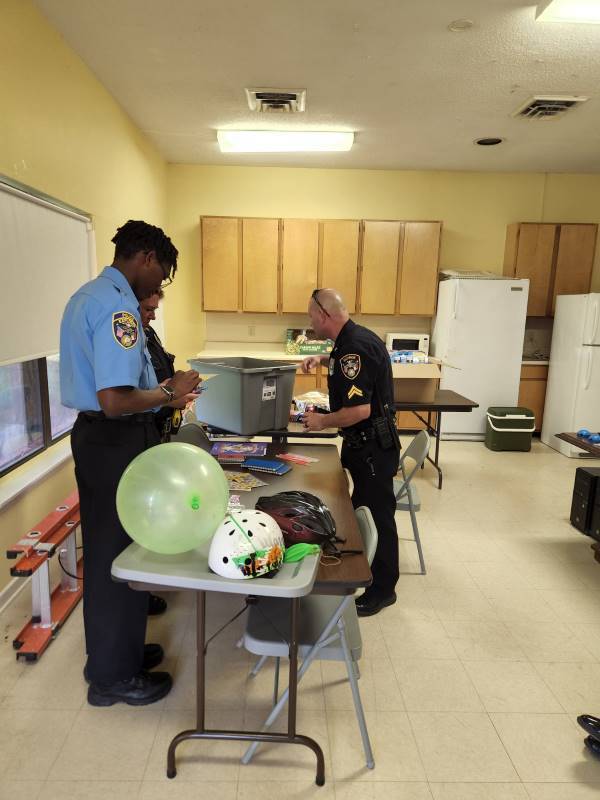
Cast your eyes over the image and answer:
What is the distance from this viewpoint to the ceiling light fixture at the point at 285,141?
4711mm

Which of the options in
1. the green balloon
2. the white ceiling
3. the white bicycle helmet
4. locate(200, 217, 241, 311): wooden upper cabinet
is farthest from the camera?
locate(200, 217, 241, 311): wooden upper cabinet

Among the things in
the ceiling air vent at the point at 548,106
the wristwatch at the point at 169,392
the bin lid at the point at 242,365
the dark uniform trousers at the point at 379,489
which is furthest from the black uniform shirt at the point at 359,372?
the ceiling air vent at the point at 548,106

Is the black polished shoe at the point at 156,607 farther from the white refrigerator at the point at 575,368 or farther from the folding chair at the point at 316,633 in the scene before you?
the white refrigerator at the point at 575,368

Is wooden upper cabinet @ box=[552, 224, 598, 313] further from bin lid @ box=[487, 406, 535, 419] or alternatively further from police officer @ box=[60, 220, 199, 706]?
police officer @ box=[60, 220, 199, 706]

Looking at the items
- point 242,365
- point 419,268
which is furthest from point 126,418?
point 419,268

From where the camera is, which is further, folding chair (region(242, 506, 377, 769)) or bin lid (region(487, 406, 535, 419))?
bin lid (region(487, 406, 535, 419))

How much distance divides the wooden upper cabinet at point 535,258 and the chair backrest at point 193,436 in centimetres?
465

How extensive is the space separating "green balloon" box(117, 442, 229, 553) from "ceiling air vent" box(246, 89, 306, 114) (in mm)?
3198

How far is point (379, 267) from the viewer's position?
5.86 metres

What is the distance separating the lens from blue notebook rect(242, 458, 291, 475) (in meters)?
2.38

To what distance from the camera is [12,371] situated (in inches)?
115

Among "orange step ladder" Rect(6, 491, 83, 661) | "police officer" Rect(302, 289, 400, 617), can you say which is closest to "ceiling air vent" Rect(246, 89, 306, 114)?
"police officer" Rect(302, 289, 400, 617)

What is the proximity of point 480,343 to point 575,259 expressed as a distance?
148cm

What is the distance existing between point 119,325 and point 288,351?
4344 mm
